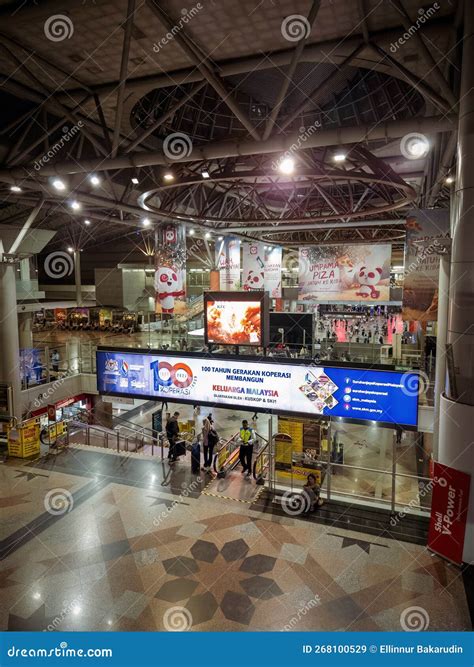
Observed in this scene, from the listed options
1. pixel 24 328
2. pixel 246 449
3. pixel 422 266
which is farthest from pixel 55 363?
pixel 422 266

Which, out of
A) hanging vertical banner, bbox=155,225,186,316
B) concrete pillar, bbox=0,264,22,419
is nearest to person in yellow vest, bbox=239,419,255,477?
hanging vertical banner, bbox=155,225,186,316

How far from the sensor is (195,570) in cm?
644

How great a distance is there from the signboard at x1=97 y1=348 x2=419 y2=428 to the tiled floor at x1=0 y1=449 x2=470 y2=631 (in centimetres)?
217

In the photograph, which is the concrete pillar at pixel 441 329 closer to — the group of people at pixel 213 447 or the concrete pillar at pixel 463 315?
the concrete pillar at pixel 463 315

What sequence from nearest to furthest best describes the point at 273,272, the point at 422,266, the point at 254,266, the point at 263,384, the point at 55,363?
the point at 263,384
the point at 422,266
the point at 55,363
the point at 254,266
the point at 273,272

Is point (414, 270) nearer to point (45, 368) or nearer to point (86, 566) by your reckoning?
point (86, 566)

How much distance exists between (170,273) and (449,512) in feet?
→ 40.1

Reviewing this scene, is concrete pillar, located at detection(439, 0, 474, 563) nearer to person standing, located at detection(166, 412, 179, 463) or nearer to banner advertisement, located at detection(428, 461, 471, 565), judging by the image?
banner advertisement, located at detection(428, 461, 471, 565)

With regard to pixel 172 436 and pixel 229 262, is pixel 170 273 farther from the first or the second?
pixel 172 436

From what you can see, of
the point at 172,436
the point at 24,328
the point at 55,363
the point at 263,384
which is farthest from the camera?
the point at 24,328

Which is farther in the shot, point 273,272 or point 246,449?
point 273,272

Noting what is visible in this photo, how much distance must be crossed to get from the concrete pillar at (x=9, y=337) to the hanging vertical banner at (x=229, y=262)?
10196 mm

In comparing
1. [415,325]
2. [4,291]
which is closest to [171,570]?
[4,291]

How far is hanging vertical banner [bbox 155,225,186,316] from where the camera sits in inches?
628
